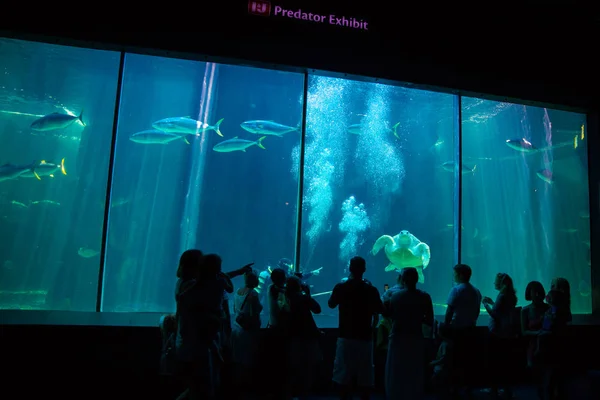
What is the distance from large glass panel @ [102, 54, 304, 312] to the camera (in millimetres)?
21125

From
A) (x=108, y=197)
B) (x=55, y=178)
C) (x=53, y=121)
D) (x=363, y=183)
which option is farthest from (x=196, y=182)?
(x=108, y=197)

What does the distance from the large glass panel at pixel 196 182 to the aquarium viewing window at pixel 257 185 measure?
0.13 metres

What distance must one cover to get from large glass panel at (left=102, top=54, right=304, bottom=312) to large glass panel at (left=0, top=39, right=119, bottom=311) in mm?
1526

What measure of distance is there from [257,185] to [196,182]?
155 inches

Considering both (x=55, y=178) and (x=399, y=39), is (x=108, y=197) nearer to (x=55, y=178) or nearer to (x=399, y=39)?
(x=399, y=39)

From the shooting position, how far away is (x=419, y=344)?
3252 millimetres

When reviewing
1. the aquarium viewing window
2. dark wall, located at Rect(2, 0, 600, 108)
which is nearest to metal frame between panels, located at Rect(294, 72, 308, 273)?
dark wall, located at Rect(2, 0, 600, 108)

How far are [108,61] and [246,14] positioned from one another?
47.4 feet

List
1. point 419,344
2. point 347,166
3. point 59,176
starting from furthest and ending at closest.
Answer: point 59,176 → point 347,166 → point 419,344

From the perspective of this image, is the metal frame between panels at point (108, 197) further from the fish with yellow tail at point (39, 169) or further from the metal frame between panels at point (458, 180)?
the metal frame between panels at point (458, 180)

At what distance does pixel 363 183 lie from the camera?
21.8 meters

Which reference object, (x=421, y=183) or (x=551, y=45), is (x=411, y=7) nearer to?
(x=551, y=45)

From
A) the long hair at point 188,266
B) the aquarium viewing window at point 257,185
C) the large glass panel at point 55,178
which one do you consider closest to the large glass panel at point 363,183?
the aquarium viewing window at point 257,185

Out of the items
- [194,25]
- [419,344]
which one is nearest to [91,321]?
[419,344]
